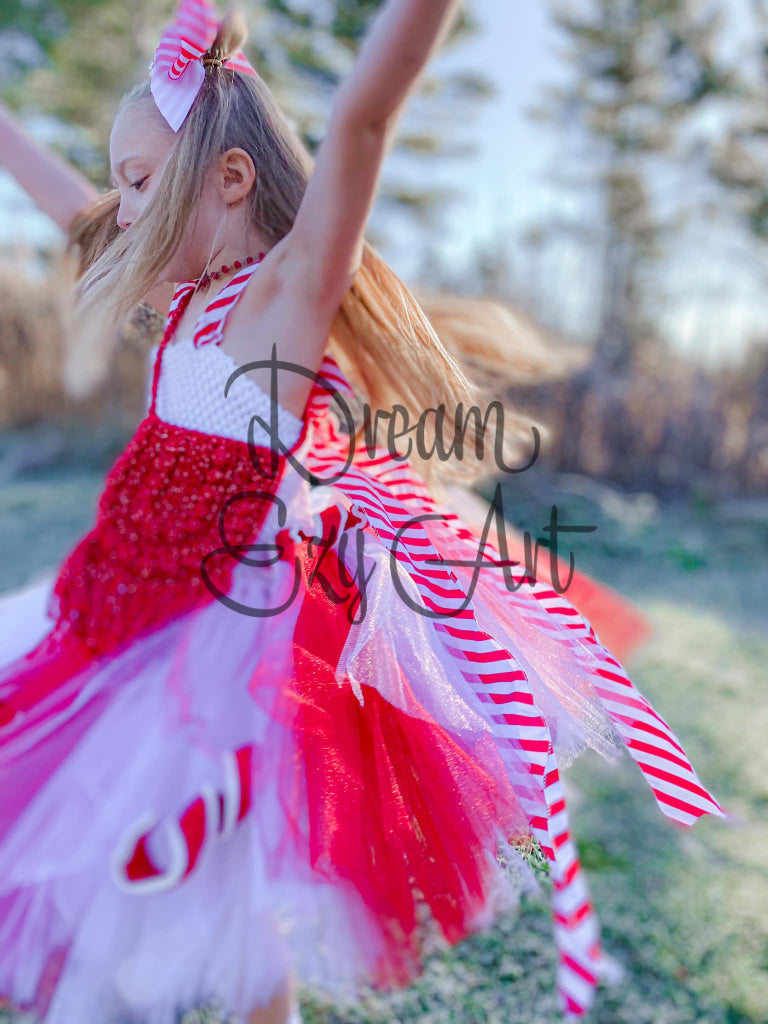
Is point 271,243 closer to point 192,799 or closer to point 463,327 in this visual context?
point 463,327

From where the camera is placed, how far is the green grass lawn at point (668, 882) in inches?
66.6

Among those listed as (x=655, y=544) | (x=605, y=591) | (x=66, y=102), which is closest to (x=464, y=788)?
(x=605, y=591)

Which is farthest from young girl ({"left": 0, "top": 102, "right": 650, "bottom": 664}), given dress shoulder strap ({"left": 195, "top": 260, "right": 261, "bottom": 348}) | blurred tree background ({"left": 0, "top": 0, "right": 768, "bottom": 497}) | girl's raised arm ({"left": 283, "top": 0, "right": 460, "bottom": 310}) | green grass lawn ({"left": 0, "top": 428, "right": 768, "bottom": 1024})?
blurred tree background ({"left": 0, "top": 0, "right": 768, "bottom": 497})

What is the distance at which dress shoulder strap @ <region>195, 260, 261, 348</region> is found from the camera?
1.20m

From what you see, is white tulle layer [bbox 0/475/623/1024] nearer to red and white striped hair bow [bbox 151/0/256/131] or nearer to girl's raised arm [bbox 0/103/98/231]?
red and white striped hair bow [bbox 151/0/256/131]

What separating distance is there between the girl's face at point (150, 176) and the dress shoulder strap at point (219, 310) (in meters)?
0.08

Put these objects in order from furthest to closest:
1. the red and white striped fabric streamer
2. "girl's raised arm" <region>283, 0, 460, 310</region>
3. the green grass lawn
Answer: the green grass lawn, the red and white striped fabric streamer, "girl's raised arm" <region>283, 0, 460, 310</region>

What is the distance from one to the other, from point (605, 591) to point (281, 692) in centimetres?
93

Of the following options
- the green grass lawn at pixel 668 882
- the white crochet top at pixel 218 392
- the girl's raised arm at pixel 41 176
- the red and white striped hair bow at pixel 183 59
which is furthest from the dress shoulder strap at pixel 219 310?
the green grass lawn at pixel 668 882

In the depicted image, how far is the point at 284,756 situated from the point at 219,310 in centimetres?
64

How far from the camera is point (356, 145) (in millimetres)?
967

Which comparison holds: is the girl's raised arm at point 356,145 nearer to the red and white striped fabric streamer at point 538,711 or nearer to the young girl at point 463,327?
the red and white striped fabric streamer at point 538,711

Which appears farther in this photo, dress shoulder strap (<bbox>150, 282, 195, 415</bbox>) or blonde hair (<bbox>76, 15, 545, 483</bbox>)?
dress shoulder strap (<bbox>150, 282, 195, 415</bbox>)

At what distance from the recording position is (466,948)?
1.81 meters
